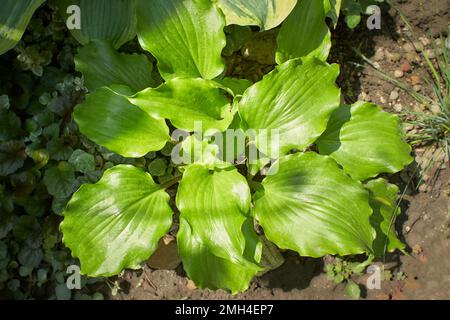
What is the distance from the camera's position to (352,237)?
1.67m

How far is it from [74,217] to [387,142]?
113 centimetres

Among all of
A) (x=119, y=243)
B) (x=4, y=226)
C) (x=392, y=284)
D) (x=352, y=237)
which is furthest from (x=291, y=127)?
(x=4, y=226)

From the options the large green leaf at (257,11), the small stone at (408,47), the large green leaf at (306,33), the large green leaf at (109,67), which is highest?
the large green leaf at (257,11)

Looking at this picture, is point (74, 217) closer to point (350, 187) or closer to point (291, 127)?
point (291, 127)

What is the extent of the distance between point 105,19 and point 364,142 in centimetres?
105

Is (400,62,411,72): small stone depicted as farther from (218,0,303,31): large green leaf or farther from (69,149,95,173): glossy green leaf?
(69,149,95,173): glossy green leaf

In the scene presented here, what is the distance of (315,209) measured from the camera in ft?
5.67

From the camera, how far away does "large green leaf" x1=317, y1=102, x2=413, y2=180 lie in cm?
187

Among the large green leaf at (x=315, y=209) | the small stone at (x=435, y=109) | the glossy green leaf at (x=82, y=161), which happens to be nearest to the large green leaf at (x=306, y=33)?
the large green leaf at (x=315, y=209)

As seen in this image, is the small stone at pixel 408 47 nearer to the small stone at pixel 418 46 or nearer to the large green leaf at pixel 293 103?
the small stone at pixel 418 46

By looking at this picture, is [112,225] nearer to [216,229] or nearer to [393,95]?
[216,229]

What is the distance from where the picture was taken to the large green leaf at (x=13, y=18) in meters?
1.75

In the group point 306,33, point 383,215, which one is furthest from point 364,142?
point 306,33

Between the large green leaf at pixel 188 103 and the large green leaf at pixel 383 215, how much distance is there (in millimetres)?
652
